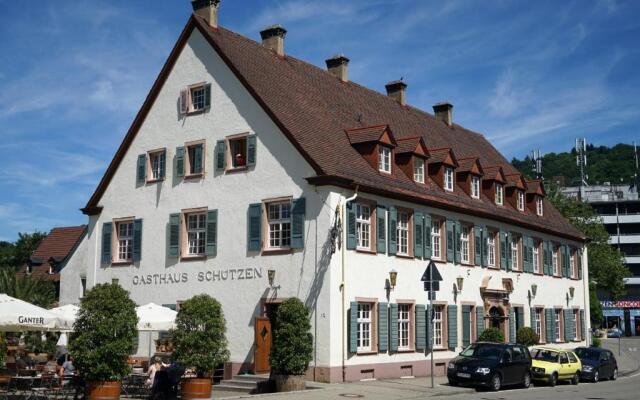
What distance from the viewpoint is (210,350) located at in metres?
21.9

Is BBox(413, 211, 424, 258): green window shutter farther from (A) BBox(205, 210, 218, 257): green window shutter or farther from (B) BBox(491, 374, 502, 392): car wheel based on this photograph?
(A) BBox(205, 210, 218, 257): green window shutter

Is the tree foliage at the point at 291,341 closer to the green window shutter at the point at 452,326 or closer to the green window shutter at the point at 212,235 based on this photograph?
the green window shutter at the point at 212,235

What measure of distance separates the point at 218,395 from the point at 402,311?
838 centimetres

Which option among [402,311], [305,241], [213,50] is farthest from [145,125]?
[402,311]

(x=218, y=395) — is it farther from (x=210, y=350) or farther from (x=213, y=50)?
(x=213, y=50)

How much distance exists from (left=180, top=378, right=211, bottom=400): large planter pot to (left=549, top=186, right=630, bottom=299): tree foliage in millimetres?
53969

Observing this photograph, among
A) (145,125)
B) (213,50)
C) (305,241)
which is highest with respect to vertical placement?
(213,50)

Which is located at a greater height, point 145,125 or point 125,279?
point 145,125

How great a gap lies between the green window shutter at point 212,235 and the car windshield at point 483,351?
9.37 m

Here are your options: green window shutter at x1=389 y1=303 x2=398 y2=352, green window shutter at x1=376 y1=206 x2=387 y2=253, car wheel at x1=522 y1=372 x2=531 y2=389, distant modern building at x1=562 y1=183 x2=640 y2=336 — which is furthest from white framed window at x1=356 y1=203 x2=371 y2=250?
distant modern building at x1=562 y1=183 x2=640 y2=336

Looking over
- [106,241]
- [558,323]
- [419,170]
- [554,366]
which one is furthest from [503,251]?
[106,241]

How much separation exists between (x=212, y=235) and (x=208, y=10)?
8936 millimetres

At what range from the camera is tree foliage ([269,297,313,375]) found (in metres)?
23.9

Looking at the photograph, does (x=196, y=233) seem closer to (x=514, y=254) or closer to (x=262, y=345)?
(x=262, y=345)
